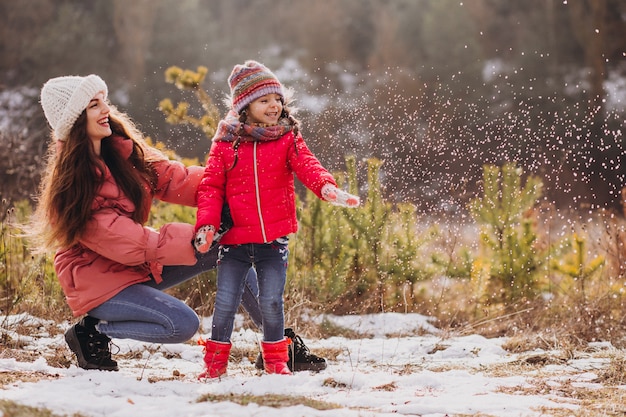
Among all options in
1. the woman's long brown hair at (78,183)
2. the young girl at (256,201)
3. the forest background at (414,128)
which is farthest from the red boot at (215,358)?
the forest background at (414,128)

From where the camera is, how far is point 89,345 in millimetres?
3197

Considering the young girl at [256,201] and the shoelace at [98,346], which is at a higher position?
the young girl at [256,201]

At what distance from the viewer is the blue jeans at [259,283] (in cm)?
311

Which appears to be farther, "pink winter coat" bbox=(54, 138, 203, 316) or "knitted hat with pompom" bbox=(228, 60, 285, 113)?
"knitted hat with pompom" bbox=(228, 60, 285, 113)

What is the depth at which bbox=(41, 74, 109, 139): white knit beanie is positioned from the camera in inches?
124

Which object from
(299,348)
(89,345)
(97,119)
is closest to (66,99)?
(97,119)

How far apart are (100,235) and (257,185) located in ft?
2.33

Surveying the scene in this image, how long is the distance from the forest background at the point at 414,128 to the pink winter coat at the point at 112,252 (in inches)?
51.9

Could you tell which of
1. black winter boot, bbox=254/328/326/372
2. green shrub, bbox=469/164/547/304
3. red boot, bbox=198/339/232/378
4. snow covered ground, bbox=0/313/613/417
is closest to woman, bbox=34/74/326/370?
red boot, bbox=198/339/232/378

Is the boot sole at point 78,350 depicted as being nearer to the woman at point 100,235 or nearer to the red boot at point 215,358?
the woman at point 100,235

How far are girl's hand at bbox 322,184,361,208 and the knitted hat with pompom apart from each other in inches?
21.9

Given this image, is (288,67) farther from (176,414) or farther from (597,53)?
(176,414)

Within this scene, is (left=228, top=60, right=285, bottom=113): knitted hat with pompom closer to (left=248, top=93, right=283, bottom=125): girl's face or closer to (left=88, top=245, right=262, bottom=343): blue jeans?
(left=248, top=93, right=283, bottom=125): girl's face

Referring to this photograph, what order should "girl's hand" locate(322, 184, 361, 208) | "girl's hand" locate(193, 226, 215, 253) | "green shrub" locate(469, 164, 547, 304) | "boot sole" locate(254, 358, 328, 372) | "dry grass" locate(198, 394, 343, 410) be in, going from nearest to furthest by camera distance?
"dry grass" locate(198, 394, 343, 410)
"girl's hand" locate(322, 184, 361, 208)
"girl's hand" locate(193, 226, 215, 253)
"boot sole" locate(254, 358, 328, 372)
"green shrub" locate(469, 164, 547, 304)
